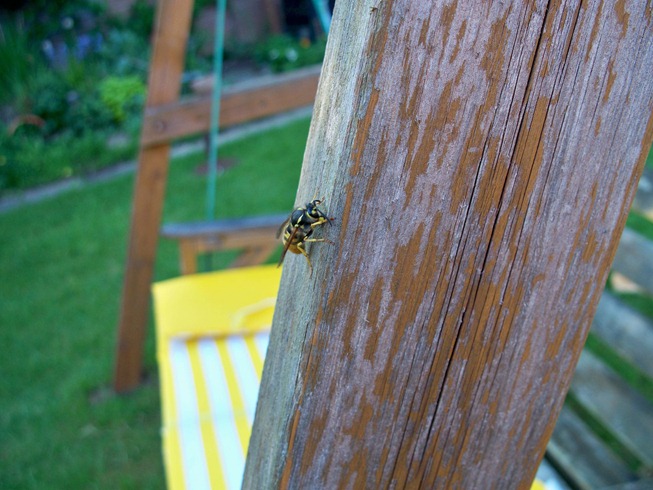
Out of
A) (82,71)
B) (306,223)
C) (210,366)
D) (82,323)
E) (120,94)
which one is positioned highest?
(306,223)

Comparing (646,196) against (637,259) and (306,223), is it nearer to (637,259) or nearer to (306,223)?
(637,259)

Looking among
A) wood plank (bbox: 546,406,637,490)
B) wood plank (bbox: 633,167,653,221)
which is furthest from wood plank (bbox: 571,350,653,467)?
wood plank (bbox: 633,167,653,221)

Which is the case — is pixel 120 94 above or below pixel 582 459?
above

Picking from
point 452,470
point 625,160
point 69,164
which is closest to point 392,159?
point 625,160

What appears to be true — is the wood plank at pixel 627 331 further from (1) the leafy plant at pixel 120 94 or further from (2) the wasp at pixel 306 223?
(1) the leafy plant at pixel 120 94

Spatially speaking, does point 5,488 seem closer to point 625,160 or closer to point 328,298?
point 328,298

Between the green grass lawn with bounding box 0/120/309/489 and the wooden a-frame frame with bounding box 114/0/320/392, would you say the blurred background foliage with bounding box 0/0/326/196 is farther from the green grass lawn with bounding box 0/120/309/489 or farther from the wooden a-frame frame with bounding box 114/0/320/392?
the wooden a-frame frame with bounding box 114/0/320/392

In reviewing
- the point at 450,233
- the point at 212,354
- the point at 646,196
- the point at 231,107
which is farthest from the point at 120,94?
the point at 450,233
